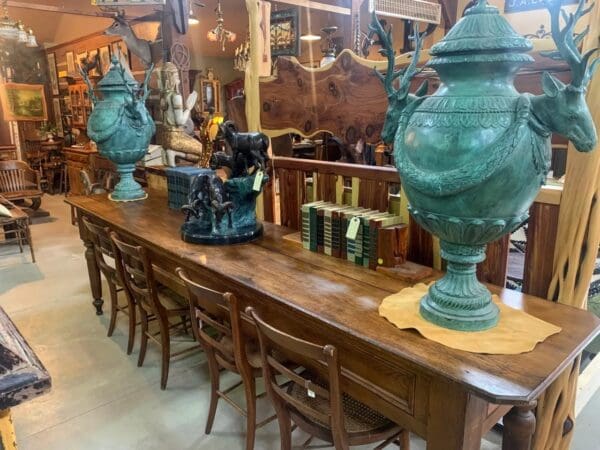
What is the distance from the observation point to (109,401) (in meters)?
2.35

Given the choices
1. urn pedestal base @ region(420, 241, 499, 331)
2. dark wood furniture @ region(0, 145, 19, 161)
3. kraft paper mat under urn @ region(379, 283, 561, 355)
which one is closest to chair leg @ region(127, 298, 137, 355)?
kraft paper mat under urn @ region(379, 283, 561, 355)

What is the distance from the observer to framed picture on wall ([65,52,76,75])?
8.13 meters

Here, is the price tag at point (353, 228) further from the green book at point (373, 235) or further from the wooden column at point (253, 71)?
the wooden column at point (253, 71)

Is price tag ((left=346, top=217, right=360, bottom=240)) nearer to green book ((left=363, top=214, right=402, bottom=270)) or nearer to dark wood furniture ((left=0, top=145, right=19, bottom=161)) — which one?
green book ((left=363, top=214, right=402, bottom=270))

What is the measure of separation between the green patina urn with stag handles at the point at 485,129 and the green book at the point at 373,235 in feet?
1.63

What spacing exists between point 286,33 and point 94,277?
7.77ft

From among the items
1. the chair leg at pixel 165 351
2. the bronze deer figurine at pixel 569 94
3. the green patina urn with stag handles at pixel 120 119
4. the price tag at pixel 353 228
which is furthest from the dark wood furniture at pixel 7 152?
the bronze deer figurine at pixel 569 94

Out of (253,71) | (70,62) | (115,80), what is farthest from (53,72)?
(253,71)

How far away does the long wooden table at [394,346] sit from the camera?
1.12 m

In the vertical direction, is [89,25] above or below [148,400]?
above

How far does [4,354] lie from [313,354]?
2.48 feet

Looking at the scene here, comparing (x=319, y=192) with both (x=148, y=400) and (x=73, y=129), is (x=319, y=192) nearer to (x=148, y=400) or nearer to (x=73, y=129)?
(x=148, y=400)

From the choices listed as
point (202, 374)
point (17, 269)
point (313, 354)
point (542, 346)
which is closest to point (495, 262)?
point (542, 346)

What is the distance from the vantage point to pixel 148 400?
7.72 ft
